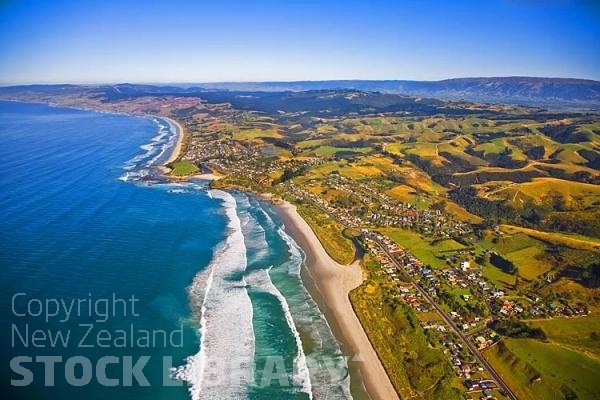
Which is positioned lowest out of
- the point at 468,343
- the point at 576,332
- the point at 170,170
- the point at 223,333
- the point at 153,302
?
the point at 576,332

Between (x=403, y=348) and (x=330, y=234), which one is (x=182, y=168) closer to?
(x=330, y=234)

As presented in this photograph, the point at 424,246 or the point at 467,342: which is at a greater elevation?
the point at 424,246

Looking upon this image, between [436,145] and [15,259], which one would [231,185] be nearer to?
[15,259]

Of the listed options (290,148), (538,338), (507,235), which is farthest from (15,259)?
(290,148)

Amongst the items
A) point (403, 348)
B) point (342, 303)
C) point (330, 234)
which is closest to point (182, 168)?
point (330, 234)

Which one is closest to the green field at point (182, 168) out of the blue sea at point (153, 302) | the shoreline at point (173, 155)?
the shoreline at point (173, 155)

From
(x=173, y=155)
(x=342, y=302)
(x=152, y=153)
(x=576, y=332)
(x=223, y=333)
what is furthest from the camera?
(x=152, y=153)

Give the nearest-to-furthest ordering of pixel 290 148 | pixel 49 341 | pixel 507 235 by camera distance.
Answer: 1. pixel 49 341
2. pixel 507 235
3. pixel 290 148
